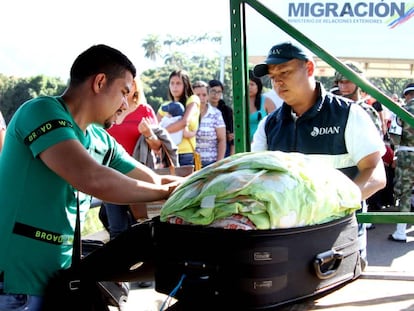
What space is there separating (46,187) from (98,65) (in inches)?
18.5

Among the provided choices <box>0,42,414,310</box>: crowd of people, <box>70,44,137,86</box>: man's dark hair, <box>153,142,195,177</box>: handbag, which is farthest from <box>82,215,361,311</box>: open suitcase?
<box>153,142,195,177</box>: handbag

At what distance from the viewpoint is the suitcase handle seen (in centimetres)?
149

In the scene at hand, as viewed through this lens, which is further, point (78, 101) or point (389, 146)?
point (389, 146)

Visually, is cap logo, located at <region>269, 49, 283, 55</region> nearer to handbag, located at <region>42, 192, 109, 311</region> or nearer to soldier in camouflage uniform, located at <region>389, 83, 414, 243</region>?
handbag, located at <region>42, 192, 109, 311</region>

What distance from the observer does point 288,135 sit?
2619mm

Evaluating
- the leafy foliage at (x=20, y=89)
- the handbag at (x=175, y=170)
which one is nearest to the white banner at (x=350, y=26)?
the handbag at (x=175, y=170)

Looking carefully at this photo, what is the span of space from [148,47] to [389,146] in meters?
64.8

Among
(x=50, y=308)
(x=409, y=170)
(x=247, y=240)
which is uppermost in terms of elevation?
(x=247, y=240)

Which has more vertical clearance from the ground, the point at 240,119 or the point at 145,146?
the point at 240,119

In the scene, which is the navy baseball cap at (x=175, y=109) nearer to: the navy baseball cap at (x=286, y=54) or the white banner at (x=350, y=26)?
the navy baseball cap at (x=286, y=54)

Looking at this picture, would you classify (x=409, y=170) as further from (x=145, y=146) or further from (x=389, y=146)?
(x=145, y=146)

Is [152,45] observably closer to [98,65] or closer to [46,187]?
[98,65]

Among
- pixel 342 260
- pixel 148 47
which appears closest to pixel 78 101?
pixel 342 260

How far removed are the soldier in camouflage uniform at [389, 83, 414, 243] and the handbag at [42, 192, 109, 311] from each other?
5162mm
